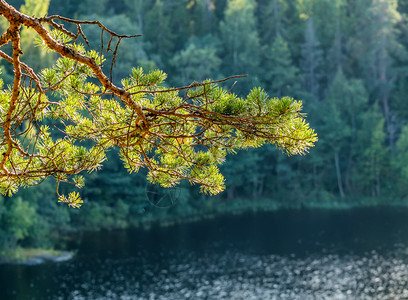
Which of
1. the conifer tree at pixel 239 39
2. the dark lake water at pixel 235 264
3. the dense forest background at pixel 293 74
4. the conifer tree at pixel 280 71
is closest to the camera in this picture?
the dark lake water at pixel 235 264

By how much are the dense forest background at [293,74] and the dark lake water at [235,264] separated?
14.2ft

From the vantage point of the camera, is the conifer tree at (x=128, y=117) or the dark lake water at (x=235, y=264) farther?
the dark lake water at (x=235, y=264)

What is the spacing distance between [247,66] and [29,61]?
14.7 metres

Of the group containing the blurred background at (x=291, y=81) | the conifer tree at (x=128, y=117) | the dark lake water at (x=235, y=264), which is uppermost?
the blurred background at (x=291, y=81)

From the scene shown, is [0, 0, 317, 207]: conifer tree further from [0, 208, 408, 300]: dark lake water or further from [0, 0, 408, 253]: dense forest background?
[0, 0, 408, 253]: dense forest background

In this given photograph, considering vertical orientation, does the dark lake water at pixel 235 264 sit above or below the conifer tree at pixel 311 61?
below

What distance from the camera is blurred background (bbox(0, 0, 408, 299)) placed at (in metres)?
30.8

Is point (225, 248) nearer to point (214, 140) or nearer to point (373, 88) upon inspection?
point (373, 88)

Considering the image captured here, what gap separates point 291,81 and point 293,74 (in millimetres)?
507

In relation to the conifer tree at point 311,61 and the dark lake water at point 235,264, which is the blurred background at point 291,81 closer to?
the conifer tree at point 311,61

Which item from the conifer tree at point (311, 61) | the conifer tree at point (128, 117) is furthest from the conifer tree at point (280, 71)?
the conifer tree at point (128, 117)

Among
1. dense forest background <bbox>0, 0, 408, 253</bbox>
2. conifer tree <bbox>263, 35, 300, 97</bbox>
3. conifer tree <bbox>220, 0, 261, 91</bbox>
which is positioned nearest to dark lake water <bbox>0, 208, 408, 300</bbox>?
dense forest background <bbox>0, 0, 408, 253</bbox>

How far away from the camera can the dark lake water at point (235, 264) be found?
60.4 ft

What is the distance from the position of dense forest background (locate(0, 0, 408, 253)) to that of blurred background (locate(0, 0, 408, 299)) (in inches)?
2.7
